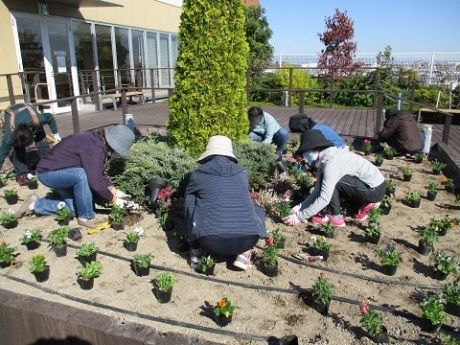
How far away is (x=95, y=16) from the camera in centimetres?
1230

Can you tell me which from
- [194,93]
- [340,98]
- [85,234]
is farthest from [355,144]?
[340,98]

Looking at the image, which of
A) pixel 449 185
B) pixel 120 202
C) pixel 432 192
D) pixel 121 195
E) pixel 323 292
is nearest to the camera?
pixel 323 292

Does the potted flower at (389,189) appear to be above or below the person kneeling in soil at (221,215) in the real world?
below

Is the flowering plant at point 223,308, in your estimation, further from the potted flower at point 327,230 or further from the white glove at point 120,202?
the white glove at point 120,202

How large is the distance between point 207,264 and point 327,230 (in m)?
1.19

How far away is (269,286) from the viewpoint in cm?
297

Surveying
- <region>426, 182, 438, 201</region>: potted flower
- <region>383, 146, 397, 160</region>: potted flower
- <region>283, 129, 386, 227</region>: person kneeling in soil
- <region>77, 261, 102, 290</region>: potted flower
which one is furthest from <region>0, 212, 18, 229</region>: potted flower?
<region>383, 146, 397, 160</region>: potted flower

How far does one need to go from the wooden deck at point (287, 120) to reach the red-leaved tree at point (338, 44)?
5476 millimetres

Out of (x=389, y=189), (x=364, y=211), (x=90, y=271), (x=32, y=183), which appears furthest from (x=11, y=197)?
(x=389, y=189)

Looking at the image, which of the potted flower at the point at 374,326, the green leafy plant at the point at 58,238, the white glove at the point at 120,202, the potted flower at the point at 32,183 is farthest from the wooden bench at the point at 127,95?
the potted flower at the point at 374,326

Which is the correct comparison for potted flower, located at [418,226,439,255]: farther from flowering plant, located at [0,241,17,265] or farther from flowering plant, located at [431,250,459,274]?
flowering plant, located at [0,241,17,265]

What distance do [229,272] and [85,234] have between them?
4.87 ft

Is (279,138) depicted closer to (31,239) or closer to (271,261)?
(271,261)

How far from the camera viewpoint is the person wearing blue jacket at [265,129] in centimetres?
576
